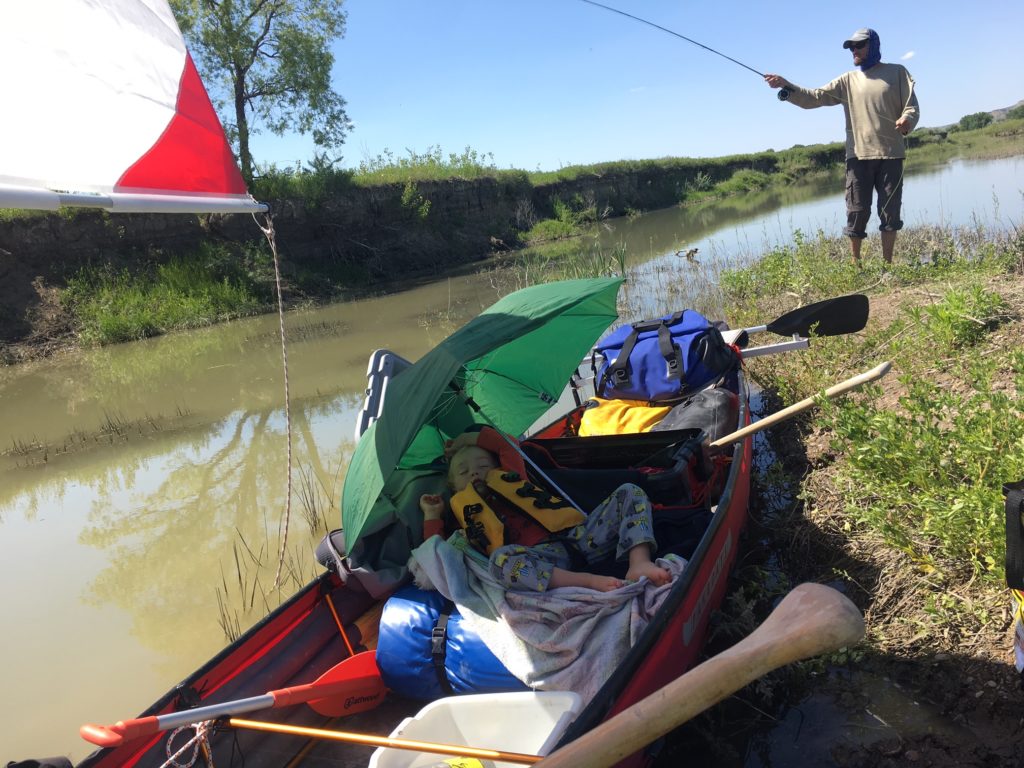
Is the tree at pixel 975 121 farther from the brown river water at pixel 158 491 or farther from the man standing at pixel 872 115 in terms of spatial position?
the man standing at pixel 872 115

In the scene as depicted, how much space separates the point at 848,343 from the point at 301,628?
15.4 ft

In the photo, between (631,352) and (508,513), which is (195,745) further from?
(631,352)

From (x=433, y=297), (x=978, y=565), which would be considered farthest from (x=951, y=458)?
(x=433, y=297)

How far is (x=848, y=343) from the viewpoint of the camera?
558 centimetres

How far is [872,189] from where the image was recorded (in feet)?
23.3

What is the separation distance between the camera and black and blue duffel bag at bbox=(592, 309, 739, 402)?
4.97 meters

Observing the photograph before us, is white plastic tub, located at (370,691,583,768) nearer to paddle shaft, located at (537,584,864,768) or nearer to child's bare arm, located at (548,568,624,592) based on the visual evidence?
child's bare arm, located at (548,568,624,592)

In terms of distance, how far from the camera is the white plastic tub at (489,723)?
8.05 ft

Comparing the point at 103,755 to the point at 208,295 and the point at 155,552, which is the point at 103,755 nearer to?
the point at 155,552

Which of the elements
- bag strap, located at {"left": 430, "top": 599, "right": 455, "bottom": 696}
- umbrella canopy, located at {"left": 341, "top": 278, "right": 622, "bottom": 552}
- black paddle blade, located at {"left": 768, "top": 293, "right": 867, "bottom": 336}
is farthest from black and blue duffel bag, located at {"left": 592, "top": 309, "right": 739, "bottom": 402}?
bag strap, located at {"left": 430, "top": 599, "right": 455, "bottom": 696}

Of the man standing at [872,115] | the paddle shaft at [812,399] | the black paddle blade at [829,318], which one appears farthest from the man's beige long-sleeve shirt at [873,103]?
the paddle shaft at [812,399]

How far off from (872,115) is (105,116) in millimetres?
6758

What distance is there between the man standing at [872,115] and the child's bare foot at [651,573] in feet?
18.3

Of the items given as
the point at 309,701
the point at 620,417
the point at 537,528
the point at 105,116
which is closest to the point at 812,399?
the point at 620,417
